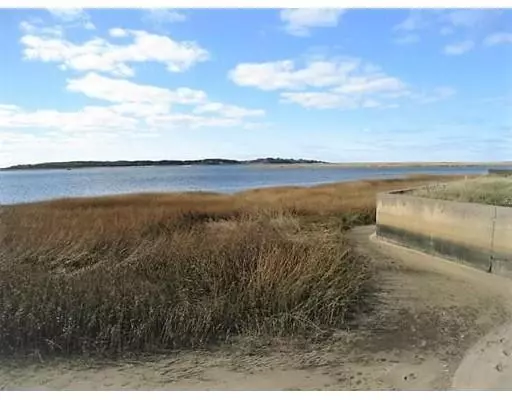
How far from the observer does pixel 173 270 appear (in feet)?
11.0

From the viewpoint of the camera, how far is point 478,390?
2.17m

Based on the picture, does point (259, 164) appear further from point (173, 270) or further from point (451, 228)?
Answer: point (451, 228)

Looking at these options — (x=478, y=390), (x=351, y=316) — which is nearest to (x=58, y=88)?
(x=351, y=316)

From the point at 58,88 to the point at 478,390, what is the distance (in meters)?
2.43

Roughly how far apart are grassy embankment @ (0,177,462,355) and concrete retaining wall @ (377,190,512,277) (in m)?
0.39

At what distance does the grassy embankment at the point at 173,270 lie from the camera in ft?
8.77

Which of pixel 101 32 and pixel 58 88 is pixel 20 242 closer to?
pixel 58 88

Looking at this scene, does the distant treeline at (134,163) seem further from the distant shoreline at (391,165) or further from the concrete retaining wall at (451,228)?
the concrete retaining wall at (451,228)

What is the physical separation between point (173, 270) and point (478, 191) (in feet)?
8.91

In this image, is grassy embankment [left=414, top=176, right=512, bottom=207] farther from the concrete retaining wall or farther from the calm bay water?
the calm bay water

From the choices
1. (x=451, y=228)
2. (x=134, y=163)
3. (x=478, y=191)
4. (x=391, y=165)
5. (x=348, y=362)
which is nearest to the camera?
(x=348, y=362)

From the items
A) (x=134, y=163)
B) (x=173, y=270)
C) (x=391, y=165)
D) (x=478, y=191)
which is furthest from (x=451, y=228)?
(x=134, y=163)

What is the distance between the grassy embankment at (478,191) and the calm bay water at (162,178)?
0.55 m

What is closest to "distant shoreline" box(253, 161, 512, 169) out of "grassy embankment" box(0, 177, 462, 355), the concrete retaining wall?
"grassy embankment" box(0, 177, 462, 355)
